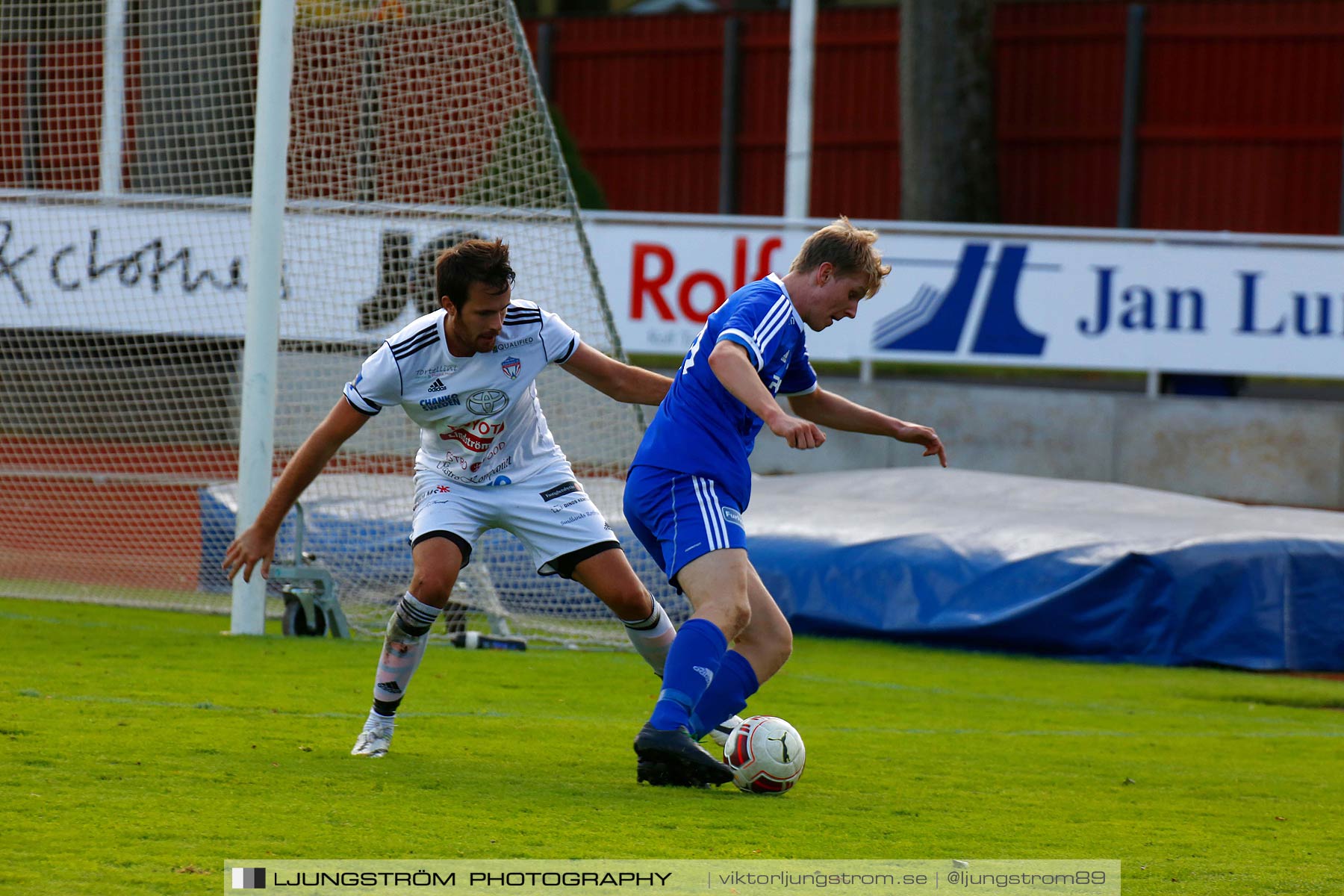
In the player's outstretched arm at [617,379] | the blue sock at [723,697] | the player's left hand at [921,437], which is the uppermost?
the player's outstretched arm at [617,379]

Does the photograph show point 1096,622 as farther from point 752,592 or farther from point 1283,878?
point 1283,878

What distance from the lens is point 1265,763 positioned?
6293 mm

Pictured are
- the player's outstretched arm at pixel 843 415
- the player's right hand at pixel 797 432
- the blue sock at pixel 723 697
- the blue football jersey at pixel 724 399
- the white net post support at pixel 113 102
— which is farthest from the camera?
the white net post support at pixel 113 102

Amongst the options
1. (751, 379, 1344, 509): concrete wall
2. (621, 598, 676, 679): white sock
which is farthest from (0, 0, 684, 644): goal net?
(751, 379, 1344, 509): concrete wall

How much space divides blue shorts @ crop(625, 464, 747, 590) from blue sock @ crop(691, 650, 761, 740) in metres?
0.34

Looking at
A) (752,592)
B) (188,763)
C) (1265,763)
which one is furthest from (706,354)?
(1265,763)

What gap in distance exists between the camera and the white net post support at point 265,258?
324 inches

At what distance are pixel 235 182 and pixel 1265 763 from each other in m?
7.51

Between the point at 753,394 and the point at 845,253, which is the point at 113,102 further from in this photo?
the point at 753,394

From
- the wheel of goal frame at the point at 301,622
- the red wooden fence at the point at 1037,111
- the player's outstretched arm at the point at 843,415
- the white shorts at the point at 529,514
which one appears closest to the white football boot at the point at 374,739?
the white shorts at the point at 529,514

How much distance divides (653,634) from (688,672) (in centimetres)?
77

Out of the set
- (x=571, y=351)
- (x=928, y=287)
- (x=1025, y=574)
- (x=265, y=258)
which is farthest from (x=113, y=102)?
(x=571, y=351)

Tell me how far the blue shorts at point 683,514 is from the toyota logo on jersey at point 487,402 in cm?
59

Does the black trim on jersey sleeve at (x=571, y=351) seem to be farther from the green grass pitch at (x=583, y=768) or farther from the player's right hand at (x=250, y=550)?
the green grass pitch at (x=583, y=768)
